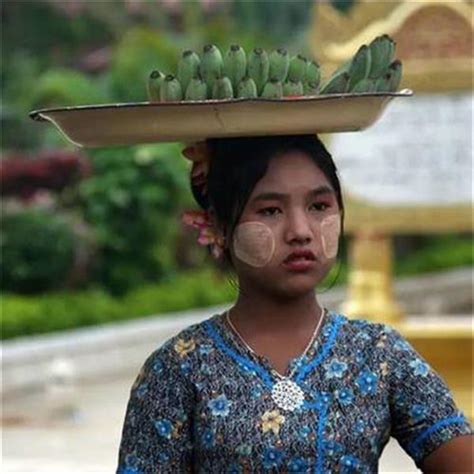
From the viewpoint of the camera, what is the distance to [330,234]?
11.8 ft

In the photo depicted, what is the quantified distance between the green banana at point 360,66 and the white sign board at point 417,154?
24.6 ft

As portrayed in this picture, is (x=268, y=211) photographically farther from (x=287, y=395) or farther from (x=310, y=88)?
(x=287, y=395)

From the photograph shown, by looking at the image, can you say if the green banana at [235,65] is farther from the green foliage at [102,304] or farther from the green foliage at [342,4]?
the green foliage at [342,4]

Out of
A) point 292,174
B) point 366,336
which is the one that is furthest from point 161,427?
point 292,174

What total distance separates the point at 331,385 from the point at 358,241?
321 inches

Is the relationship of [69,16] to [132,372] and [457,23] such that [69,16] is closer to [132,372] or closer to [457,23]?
[132,372]

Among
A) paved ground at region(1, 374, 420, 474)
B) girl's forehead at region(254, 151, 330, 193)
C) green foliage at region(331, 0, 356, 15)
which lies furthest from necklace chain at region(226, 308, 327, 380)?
green foliage at region(331, 0, 356, 15)

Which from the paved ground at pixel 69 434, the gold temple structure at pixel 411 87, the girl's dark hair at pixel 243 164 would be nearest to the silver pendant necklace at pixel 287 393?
the girl's dark hair at pixel 243 164

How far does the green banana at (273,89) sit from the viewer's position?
356 centimetres

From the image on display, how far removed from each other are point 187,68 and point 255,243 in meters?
0.34

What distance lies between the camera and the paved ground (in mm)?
9516

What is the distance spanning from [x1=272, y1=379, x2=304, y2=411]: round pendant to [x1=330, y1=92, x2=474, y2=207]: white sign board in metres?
7.65

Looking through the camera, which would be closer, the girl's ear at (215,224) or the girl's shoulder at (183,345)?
the girl's shoulder at (183,345)

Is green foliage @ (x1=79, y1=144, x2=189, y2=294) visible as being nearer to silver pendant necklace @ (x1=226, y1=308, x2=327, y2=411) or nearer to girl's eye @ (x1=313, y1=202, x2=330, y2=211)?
girl's eye @ (x1=313, y1=202, x2=330, y2=211)
